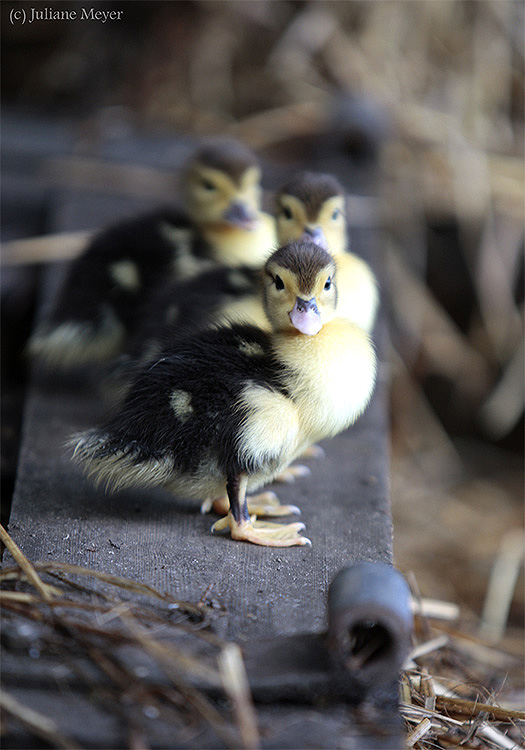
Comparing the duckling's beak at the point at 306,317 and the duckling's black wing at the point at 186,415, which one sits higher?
the duckling's beak at the point at 306,317

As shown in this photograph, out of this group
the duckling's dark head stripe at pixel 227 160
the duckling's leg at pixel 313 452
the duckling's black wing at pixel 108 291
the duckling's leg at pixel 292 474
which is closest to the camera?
the duckling's leg at pixel 292 474

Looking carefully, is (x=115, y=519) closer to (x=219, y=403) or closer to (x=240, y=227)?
(x=219, y=403)

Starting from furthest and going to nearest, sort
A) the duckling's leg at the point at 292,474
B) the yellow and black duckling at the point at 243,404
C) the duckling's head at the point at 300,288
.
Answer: the duckling's leg at the point at 292,474, the duckling's head at the point at 300,288, the yellow and black duckling at the point at 243,404

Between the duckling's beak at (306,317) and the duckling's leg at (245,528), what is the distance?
36 cm

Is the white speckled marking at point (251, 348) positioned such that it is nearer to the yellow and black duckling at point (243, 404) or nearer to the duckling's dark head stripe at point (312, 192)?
the yellow and black duckling at point (243, 404)

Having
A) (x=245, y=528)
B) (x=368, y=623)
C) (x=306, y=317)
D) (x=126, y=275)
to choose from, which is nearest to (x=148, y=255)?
(x=126, y=275)

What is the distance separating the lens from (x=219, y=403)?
1979mm

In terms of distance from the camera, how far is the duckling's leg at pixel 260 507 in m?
2.21

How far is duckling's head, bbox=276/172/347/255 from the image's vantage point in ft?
8.66

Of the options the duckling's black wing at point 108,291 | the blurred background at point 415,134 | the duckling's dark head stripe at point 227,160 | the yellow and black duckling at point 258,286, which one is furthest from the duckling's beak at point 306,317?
the blurred background at point 415,134

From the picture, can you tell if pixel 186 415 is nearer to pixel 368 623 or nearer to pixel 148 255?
pixel 368 623

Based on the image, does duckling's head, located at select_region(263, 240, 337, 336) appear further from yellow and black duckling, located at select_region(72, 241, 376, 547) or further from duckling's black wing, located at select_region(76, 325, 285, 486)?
duckling's black wing, located at select_region(76, 325, 285, 486)

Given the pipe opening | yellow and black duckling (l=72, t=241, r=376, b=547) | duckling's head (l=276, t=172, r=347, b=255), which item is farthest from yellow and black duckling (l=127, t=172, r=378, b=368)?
the pipe opening

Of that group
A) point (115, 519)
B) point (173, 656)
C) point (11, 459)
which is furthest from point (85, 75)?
point (173, 656)
